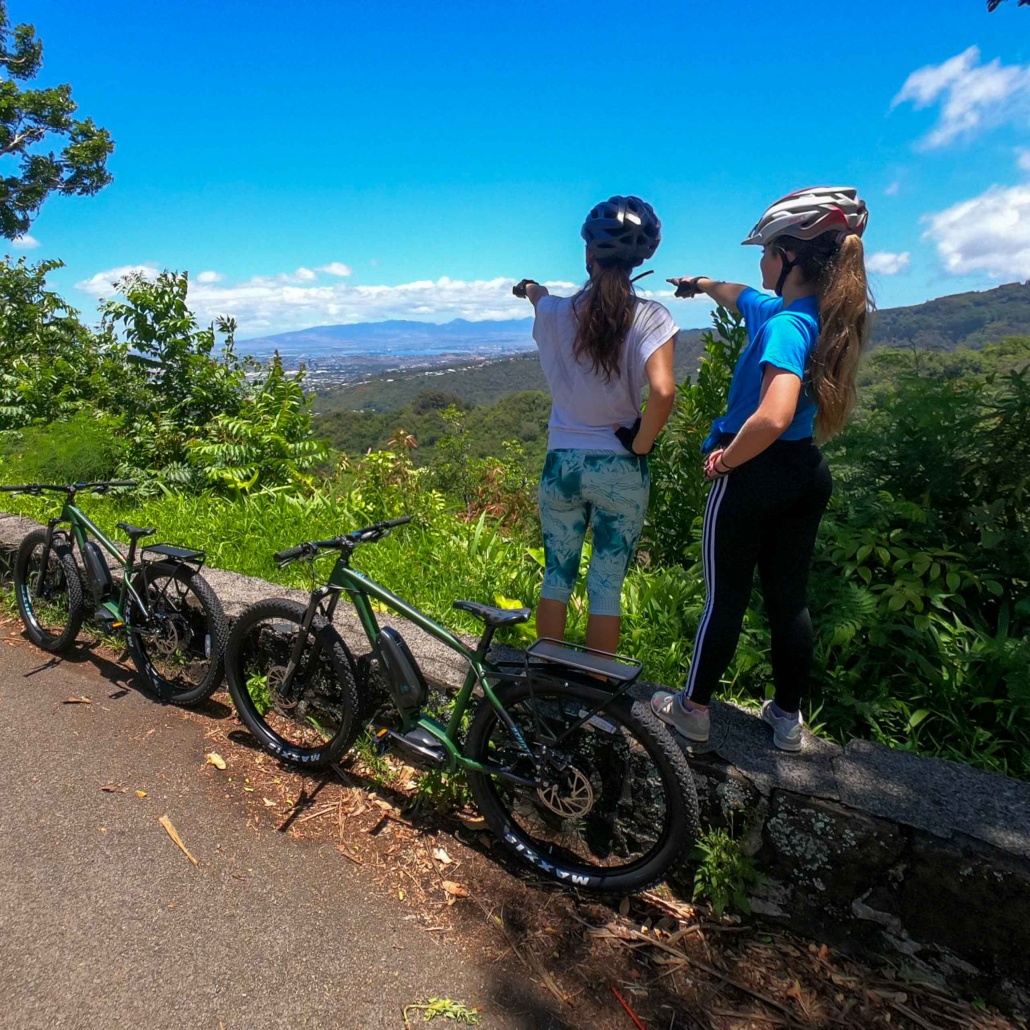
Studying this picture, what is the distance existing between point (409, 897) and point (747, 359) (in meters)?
2.25

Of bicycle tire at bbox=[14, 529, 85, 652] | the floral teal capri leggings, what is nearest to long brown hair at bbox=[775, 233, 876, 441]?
the floral teal capri leggings

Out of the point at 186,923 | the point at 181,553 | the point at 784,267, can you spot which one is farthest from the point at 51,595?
the point at 784,267

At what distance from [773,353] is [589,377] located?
2.28 feet

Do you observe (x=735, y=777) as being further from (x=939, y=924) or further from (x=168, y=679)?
(x=168, y=679)

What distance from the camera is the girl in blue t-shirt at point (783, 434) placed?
217 centimetres

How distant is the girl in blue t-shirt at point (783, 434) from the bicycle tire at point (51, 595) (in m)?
3.49

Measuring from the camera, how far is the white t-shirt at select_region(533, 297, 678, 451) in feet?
8.25

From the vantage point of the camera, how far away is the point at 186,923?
231 cm

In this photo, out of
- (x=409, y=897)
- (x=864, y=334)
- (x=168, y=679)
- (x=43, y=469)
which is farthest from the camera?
(x=43, y=469)

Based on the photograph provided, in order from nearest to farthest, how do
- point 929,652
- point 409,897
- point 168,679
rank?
point 409,897 → point 929,652 → point 168,679

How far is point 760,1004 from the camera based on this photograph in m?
2.14

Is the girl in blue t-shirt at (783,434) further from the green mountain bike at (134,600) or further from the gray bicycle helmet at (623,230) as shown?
the green mountain bike at (134,600)

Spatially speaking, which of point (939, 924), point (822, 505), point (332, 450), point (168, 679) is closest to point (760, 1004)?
point (939, 924)

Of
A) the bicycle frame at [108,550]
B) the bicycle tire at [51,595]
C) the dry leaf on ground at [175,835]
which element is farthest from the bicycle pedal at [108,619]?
the dry leaf on ground at [175,835]
